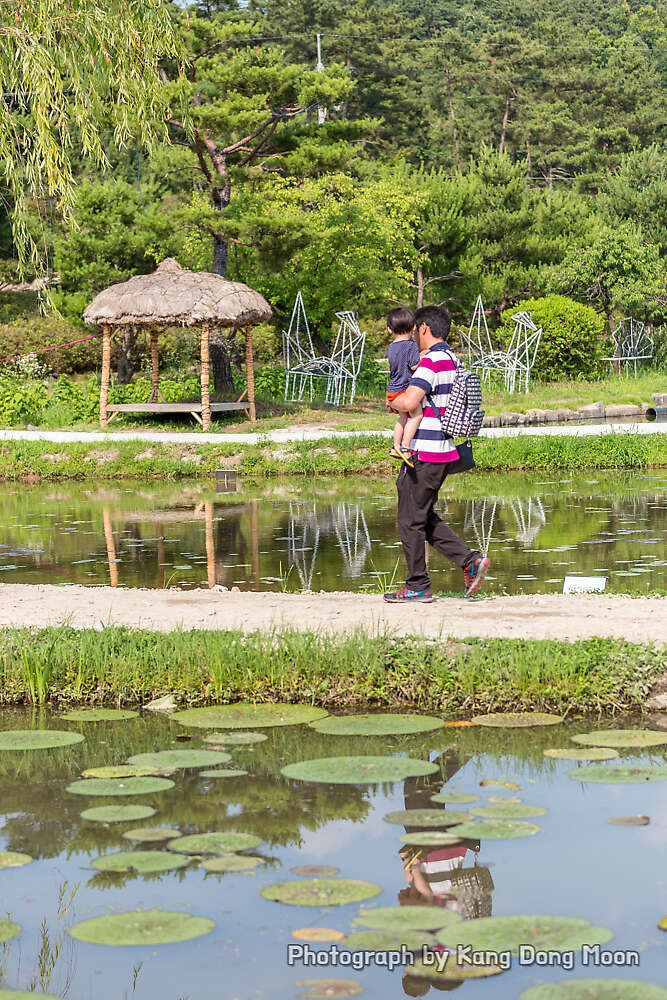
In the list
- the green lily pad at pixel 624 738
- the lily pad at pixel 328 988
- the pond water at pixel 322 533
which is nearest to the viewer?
the lily pad at pixel 328 988

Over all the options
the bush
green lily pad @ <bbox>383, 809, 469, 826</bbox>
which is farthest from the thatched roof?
green lily pad @ <bbox>383, 809, 469, 826</bbox>

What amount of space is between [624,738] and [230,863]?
1.86m

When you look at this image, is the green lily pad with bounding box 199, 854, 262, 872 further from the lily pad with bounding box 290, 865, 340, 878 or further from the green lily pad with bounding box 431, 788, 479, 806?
the green lily pad with bounding box 431, 788, 479, 806

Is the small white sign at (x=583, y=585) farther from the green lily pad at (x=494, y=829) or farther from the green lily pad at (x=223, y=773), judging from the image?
the green lily pad at (x=494, y=829)

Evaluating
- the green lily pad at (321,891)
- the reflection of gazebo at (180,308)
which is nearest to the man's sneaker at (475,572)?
the green lily pad at (321,891)

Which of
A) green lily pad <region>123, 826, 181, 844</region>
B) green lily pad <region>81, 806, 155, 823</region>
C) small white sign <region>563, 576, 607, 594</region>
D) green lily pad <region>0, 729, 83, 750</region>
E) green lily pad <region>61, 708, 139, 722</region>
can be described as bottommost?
small white sign <region>563, 576, 607, 594</region>

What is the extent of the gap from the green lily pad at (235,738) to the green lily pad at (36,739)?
535 millimetres

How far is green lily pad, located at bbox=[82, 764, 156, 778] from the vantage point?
4660 millimetres

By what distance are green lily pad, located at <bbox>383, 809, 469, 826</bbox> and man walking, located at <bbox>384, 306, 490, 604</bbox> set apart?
3162mm

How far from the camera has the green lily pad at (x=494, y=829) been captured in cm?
388

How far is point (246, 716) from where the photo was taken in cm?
550

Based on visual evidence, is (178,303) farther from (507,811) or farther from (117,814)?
(507,811)

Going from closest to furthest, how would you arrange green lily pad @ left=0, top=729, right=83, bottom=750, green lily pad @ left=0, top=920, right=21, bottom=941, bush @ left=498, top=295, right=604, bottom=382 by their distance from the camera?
1. green lily pad @ left=0, top=920, right=21, bottom=941
2. green lily pad @ left=0, top=729, right=83, bottom=750
3. bush @ left=498, top=295, right=604, bottom=382

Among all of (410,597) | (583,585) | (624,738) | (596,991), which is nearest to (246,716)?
(624,738)
